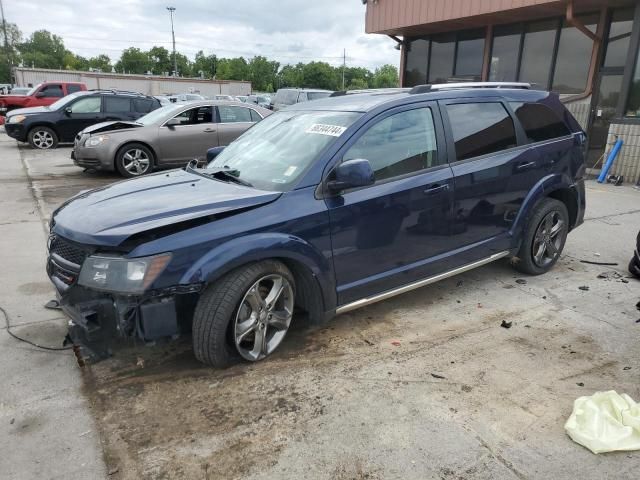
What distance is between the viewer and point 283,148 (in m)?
3.73

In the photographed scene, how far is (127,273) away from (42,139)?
13434mm

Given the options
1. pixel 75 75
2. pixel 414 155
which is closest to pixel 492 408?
pixel 414 155

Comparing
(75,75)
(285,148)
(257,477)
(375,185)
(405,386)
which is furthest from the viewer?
(75,75)

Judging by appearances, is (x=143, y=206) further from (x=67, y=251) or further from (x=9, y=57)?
(x=9, y=57)

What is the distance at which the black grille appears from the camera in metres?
2.93

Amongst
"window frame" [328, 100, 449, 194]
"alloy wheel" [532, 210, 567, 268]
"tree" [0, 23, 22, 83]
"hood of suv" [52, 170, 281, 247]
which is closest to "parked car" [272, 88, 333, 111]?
"alloy wheel" [532, 210, 567, 268]

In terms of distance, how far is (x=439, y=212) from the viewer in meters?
3.82

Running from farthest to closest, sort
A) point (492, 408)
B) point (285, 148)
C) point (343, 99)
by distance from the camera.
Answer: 1. point (343, 99)
2. point (285, 148)
3. point (492, 408)

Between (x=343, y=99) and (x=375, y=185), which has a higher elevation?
(x=343, y=99)

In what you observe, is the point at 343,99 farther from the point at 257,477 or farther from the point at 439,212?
the point at 257,477

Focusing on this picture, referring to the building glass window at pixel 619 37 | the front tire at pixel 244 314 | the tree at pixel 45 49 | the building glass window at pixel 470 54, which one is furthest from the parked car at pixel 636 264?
the tree at pixel 45 49

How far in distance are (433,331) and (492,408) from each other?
3.24 feet

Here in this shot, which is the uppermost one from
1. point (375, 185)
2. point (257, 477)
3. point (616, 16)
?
point (616, 16)

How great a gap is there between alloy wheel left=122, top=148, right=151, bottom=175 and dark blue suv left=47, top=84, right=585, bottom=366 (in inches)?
241
